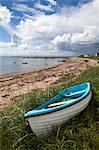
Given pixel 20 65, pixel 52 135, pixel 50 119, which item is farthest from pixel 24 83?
pixel 20 65

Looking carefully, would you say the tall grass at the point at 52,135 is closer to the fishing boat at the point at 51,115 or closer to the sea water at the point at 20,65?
the fishing boat at the point at 51,115

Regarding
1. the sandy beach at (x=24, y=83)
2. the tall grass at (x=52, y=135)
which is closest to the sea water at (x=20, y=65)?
the sandy beach at (x=24, y=83)

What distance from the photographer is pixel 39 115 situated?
5855 mm

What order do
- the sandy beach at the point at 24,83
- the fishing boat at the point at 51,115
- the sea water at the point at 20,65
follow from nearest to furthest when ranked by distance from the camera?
the fishing boat at the point at 51,115 → the sandy beach at the point at 24,83 → the sea water at the point at 20,65

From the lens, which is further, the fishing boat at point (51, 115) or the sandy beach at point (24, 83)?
the sandy beach at point (24, 83)

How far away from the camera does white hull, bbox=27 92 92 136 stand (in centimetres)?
592

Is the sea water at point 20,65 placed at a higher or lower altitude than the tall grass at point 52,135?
lower

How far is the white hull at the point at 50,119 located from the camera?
233 inches

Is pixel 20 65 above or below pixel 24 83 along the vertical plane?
below

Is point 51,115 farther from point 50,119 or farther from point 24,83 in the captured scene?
point 24,83

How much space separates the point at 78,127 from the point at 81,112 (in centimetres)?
75

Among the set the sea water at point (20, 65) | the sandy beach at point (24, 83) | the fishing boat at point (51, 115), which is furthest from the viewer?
the sea water at point (20, 65)

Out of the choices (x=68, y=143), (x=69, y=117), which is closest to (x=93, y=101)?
(x=69, y=117)

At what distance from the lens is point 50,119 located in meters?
6.10
